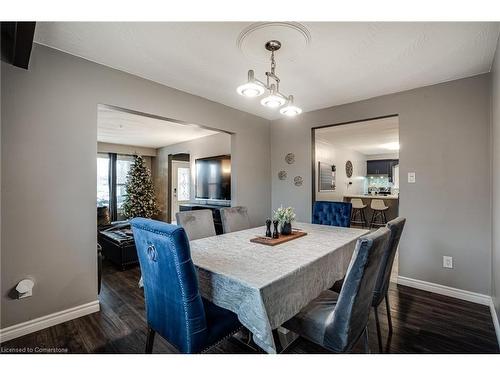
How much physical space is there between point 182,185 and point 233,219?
5.01 metres

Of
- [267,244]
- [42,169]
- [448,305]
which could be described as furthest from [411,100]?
[42,169]

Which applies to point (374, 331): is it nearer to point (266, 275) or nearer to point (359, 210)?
point (266, 275)

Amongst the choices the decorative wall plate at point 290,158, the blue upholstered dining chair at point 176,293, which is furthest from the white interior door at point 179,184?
the blue upholstered dining chair at point 176,293

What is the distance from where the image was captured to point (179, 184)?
7.39m

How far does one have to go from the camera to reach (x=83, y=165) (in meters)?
2.29

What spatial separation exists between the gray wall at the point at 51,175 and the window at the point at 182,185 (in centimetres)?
491

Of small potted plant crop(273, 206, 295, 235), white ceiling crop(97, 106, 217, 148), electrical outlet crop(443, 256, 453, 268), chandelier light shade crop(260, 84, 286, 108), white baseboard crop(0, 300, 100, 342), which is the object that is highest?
white ceiling crop(97, 106, 217, 148)

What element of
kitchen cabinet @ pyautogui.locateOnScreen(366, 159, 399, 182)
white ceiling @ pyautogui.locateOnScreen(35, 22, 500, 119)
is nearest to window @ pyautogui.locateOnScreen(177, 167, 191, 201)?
white ceiling @ pyautogui.locateOnScreen(35, 22, 500, 119)

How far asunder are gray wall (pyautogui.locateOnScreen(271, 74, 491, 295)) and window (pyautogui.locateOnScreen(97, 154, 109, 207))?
6.76 metres

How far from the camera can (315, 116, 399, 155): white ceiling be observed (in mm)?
4825

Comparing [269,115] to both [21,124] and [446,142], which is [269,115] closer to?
[446,142]

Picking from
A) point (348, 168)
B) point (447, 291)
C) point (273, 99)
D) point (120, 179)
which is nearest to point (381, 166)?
point (348, 168)

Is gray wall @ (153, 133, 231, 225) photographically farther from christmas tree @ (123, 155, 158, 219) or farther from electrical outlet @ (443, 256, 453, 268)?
electrical outlet @ (443, 256, 453, 268)
